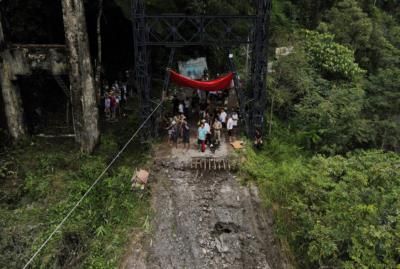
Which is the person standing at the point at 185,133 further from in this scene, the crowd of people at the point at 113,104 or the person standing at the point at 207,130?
the crowd of people at the point at 113,104

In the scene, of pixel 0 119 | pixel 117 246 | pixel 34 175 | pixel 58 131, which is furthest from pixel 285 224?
pixel 0 119

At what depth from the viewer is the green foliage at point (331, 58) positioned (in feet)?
67.7

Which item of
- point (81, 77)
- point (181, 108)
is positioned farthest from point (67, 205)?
point (181, 108)

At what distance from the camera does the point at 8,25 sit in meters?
15.4

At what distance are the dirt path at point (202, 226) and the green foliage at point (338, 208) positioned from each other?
0.71m

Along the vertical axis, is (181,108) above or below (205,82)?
below

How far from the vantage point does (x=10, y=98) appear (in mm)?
15297

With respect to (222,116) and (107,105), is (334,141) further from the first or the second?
(107,105)

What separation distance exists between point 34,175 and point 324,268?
10098mm

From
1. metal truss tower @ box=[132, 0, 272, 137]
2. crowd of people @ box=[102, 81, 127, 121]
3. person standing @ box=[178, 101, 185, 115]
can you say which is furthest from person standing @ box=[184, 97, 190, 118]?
crowd of people @ box=[102, 81, 127, 121]

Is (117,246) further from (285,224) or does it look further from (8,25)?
(8,25)

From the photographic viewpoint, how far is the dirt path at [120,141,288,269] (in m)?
10.1

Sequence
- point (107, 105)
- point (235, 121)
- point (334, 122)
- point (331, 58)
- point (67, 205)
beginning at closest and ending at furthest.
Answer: point (67, 205)
point (235, 121)
point (334, 122)
point (107, 105)
point (331, 58)

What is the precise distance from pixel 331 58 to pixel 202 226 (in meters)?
13.8
